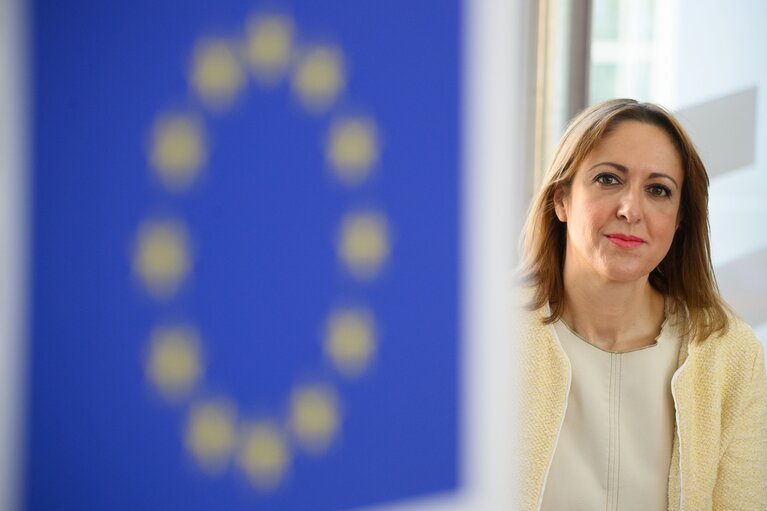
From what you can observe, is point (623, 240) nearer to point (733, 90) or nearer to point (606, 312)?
point (606, 312)

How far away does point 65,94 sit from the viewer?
380 millimetres

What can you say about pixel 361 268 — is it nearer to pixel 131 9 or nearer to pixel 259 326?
pixel 259 326

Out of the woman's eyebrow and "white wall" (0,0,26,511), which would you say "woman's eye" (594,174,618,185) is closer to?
the woman's eyebrow

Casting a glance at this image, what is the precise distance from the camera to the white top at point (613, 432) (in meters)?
1.56

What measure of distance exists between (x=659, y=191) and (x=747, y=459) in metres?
0.54

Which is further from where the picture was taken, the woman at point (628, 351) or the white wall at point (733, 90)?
the white wall at point (733, 90)

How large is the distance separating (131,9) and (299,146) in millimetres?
99

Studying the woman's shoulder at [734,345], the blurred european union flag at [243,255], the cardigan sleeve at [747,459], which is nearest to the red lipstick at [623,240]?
the woman's shoulder at [734,345]

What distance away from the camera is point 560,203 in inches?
66.2

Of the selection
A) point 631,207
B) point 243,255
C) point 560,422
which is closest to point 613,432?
point 560,422

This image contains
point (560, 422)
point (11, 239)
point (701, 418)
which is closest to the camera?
point (11, 239)

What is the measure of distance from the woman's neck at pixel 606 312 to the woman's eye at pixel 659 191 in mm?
168

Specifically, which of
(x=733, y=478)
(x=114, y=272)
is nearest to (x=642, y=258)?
(x=733, y=478)

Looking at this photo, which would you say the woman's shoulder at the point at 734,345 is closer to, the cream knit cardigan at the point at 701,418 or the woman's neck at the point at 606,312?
the cream knit cardigan at the point at 701,418
